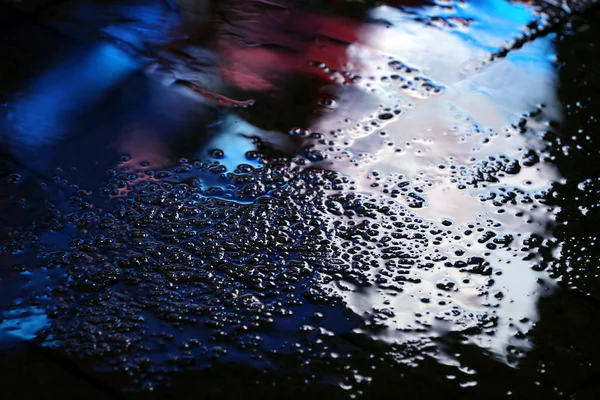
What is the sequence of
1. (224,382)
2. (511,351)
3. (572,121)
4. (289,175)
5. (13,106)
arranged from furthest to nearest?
(572,121)
(13,106)
(289,175)
(511,351)
(224,382)

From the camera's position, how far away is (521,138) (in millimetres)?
1828

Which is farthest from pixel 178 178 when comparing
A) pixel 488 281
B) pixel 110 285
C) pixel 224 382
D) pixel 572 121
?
pixel 572 121

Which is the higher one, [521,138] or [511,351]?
[521,138]

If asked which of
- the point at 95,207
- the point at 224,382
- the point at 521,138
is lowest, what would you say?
the point at 224,382

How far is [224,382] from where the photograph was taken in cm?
115

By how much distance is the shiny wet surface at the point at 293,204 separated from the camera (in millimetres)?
1212

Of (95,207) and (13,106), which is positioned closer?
(95,207)

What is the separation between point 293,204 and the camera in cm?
155

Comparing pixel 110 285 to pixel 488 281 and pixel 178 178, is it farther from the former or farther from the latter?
pixel 488 281

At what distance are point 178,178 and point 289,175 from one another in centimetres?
29

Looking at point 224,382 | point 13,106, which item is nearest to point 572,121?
point 224,382

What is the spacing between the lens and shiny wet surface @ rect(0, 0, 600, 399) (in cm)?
121

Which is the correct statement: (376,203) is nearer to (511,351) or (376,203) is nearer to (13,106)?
(511,351)

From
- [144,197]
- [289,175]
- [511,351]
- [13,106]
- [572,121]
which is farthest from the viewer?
[572,121]
